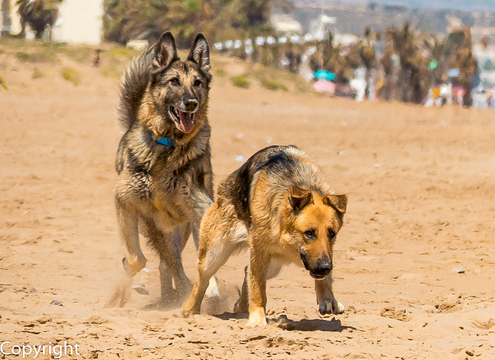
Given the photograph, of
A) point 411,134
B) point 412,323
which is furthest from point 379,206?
point 411,134

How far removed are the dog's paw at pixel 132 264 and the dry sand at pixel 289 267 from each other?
1.19 feet

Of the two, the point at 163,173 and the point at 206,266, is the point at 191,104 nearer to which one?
the point at 163,173

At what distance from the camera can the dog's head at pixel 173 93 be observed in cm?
677

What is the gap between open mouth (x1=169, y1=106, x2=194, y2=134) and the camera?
6.78 meters

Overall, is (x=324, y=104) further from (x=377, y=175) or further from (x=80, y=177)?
(x=80, y=177)

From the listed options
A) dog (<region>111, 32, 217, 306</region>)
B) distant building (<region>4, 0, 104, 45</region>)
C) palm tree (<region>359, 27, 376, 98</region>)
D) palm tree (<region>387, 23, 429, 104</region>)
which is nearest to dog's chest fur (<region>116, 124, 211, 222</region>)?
dog (<region>111, 32, 217, 306</region>)

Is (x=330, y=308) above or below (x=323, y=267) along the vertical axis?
below

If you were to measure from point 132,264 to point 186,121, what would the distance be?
1.56 metres

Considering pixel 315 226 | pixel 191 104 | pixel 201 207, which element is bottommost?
pixel 201 207

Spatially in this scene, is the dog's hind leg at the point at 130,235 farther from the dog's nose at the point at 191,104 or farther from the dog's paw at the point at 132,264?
the dog's nose at the point at 191,104

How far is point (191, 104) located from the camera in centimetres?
667

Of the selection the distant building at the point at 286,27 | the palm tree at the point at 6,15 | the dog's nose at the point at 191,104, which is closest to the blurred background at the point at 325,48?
the distant building at the point at 286,27

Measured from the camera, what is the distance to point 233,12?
5906cm

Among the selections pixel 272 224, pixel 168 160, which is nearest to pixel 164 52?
pixel 168 160
